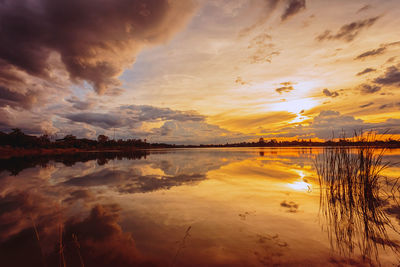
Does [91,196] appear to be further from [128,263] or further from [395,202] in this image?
[395,202]

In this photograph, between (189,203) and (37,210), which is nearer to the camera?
(37,210)

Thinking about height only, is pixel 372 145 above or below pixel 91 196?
above

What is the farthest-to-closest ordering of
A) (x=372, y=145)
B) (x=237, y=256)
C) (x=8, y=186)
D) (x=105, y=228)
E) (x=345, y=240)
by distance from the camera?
(x=8, y=186), (x=372, y=145), (x=105, y=228), (x=345, y=240), (x=237, y=256)

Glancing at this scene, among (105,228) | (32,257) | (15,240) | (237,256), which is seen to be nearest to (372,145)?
(237,256)

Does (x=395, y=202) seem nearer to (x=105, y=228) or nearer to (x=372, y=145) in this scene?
(x=372, y=145)

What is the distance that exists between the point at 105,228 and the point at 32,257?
1768 millimetres

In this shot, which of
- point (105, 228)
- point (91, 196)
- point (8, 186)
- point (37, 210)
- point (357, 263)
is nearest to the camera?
point (357, 263)

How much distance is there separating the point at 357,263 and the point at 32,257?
23.8 feet

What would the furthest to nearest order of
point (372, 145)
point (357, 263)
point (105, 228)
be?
point (372, 145)
point (105, 228)
point (357, 263)

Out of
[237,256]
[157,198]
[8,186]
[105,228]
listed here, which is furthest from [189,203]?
[8,186]

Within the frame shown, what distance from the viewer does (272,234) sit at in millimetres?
5246

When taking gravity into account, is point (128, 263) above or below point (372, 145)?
Answer: below

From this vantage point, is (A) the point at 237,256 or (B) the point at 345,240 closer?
(A) the point at 237,256

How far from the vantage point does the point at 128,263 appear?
397 cm
